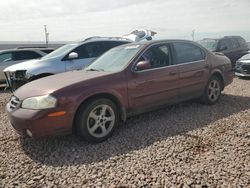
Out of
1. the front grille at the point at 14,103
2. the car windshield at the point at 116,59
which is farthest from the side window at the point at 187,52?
the front grille at the point at 14,103

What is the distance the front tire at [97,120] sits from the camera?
4.14 metres

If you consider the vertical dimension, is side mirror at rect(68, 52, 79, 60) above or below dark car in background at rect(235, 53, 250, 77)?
above

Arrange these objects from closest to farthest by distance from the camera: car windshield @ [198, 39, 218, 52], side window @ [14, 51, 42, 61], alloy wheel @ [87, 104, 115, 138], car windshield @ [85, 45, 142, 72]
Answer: alloy wheel @ [87, 104, 115, 138] < car windshield @ [85, 45, 142, 72] < side window @ [14, 51, 42, 61] < car windshield @ [198, 39, 218, 52]

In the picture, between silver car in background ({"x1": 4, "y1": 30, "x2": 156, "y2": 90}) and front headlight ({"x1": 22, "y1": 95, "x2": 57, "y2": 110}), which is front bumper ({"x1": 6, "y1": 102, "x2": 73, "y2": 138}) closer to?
front headlight ({"x1": 22, "y1": 95, "x2": 57, "y2": 110})

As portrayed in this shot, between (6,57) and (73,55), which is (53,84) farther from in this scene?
(6,57)

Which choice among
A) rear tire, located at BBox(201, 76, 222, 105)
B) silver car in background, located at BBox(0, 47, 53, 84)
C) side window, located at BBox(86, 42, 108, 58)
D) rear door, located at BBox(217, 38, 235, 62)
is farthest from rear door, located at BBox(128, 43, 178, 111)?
silver car in background, located at BBox(0, 47, 53, 84)

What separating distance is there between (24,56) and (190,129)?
27.1 ft

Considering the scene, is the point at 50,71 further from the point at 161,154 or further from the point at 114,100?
the point at 161,154

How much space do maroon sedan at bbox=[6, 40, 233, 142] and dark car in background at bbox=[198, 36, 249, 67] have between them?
5.51m

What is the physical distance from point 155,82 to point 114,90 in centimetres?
92

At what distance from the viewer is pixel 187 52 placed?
5.81 m

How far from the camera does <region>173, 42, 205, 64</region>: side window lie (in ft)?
18.3

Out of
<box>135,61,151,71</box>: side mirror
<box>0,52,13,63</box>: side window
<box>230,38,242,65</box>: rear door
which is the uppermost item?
<box>135,61,151,71</box>: side mirror

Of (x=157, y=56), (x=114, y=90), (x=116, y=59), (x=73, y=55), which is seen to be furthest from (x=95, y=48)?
(x=114, y=90)
